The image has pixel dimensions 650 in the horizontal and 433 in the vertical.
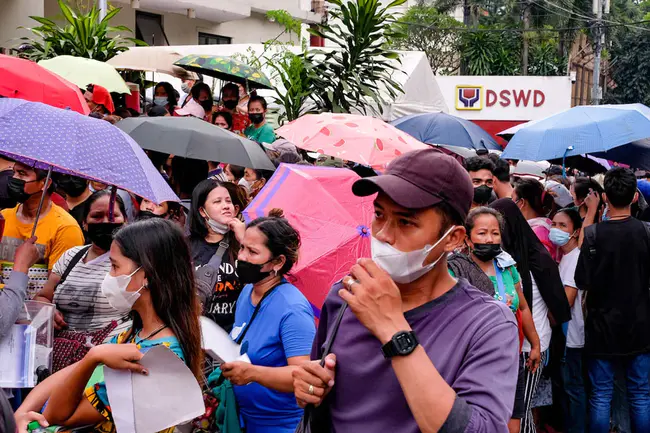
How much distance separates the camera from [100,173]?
432 centimetres

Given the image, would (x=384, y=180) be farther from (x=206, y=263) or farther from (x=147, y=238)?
(x=206, y=263)

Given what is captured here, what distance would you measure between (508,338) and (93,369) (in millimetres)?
1616

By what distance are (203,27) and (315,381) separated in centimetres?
2374

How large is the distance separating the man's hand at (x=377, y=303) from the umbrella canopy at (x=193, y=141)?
481 centimetres

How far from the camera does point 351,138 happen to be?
7.87m

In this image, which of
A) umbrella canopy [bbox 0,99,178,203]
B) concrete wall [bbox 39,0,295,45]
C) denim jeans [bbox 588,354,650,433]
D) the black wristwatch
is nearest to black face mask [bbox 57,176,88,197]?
umbrella canopy [bbox 0,99,178,203]

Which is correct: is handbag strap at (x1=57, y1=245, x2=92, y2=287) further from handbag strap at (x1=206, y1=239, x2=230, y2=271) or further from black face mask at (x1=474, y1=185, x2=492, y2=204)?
black face mask at (x1=474, y1=185, x2=492, y2=204)

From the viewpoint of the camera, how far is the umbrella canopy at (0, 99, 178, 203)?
427 cm

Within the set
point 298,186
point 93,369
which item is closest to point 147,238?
point 93,369

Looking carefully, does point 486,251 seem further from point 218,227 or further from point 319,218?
point 218,227

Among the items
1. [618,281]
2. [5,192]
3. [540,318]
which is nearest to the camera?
[5,192]

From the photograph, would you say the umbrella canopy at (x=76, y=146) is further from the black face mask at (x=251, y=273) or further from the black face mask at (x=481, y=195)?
the black face mask at (x=481, y=195)

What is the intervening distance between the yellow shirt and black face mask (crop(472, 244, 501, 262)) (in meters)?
2.65

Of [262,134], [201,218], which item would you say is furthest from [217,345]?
[262,134]
